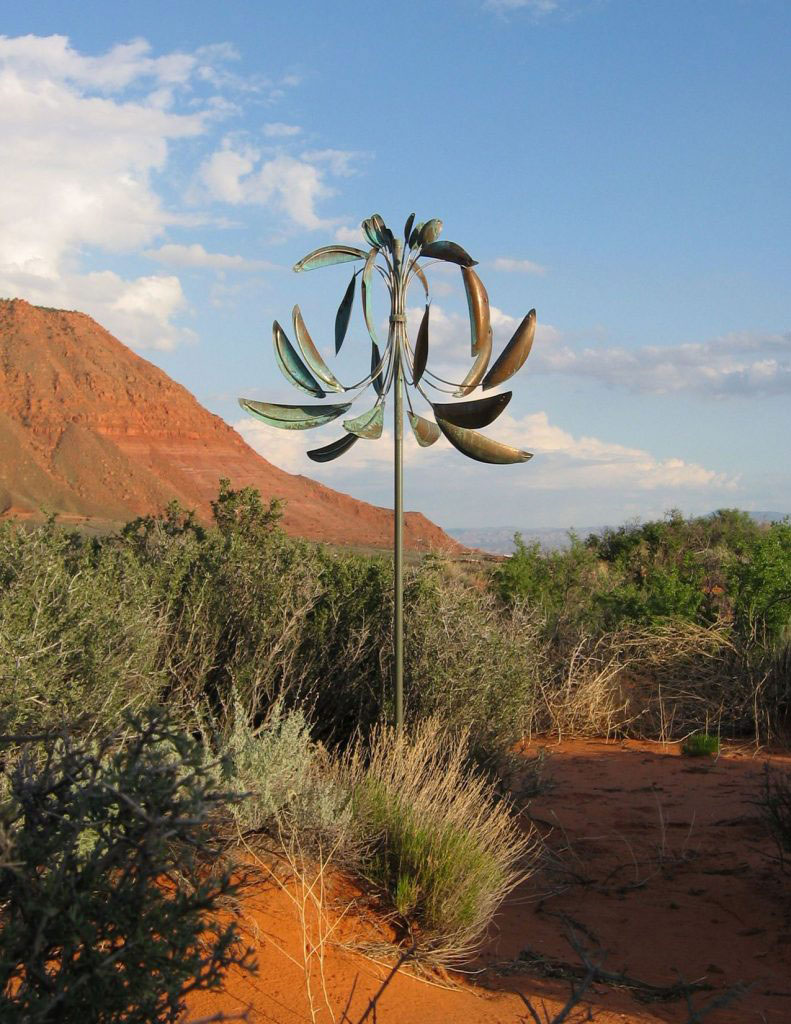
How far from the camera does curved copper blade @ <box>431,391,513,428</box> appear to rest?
6.33 meters

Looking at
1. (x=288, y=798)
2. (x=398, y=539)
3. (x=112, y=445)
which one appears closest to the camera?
(x=288, y=798)

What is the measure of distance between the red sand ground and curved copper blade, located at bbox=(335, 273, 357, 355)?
3.87 meters

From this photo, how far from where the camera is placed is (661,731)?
35.2 feet

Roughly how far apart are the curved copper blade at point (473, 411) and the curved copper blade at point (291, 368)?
0.89 metres

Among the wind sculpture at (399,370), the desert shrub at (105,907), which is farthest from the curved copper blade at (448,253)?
the desert shrub at (105,907)

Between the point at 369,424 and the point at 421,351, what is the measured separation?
62 cm

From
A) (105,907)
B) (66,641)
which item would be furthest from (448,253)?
(105,907)

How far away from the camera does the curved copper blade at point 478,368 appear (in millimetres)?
6785

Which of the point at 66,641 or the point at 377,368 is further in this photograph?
the point at 377,368

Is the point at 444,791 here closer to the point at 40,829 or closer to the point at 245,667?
the point at 245,667

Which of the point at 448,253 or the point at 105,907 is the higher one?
the point at 448,253

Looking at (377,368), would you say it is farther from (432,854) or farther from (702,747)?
(702,747)

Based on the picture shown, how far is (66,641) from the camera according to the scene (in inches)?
233

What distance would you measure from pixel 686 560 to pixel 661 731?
3902 mm
